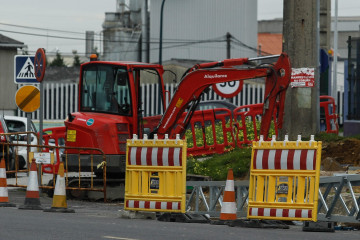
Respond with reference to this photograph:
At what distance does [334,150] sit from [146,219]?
694 cm

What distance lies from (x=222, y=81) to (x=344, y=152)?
12.0 ft

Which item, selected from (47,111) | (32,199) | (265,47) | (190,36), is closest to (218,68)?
(32,199)

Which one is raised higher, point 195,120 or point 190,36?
point 190,36

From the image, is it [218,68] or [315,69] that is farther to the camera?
[315,69]

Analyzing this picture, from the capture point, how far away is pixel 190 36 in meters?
72.9

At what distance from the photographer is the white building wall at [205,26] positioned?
72188 millimetres

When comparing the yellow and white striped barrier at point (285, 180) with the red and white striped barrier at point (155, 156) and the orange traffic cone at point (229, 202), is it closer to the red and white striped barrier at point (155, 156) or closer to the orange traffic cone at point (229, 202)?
the orange traffic cone at point (229, 202)

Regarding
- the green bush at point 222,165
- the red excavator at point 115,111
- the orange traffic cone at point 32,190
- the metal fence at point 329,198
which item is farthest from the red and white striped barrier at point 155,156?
the green bush at point 222,165

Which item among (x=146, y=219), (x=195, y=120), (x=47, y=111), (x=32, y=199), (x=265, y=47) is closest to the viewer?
(x=146, y=219)

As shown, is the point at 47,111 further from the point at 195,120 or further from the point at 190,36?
the point at 195,120

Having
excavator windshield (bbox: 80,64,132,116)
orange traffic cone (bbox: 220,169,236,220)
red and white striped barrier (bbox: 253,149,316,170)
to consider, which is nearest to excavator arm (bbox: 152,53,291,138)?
excavator windshield (bbox: 80,64,132,116)

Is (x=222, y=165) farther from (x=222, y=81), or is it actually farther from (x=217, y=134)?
(x=217, y=134)

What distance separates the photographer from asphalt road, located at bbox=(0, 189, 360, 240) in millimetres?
11866

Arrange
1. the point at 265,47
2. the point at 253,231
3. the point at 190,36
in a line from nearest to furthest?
1. the point at 253,231
2. the point at 190,36
3. the point at 265,47
